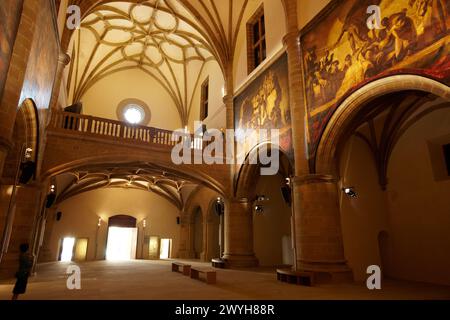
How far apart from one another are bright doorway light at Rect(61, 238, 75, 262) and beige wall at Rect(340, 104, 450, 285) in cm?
1588

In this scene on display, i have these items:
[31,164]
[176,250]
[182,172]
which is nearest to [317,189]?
[182,172]

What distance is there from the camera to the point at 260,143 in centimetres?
1212

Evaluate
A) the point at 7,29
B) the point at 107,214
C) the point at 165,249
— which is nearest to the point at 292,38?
the point at 7,29

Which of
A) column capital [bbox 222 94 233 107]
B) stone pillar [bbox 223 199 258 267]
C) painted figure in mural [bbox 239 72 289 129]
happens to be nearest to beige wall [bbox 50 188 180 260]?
stone pillar [bbox 223 199 258 267]

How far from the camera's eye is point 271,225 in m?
15.2

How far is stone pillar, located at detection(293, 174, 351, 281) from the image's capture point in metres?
8.23

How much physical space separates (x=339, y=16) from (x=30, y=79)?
8.09 m

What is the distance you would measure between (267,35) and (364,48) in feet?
19.0

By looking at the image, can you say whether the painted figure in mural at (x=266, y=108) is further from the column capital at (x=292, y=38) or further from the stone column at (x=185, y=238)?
the stone column at (x=185, y=238)

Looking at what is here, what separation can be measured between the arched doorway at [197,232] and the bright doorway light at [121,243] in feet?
12.8

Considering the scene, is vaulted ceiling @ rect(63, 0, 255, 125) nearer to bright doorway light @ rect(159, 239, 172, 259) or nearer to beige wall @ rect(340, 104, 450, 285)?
bright doorway light @ rect(159, 239, 172, 259)

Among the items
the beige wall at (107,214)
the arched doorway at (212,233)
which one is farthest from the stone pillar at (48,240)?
the arched doorway at (212,233)

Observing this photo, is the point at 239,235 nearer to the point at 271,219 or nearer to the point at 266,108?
the point at 271,219

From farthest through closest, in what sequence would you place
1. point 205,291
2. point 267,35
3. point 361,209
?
point 267,35 < point 361,209 < point 205,291
